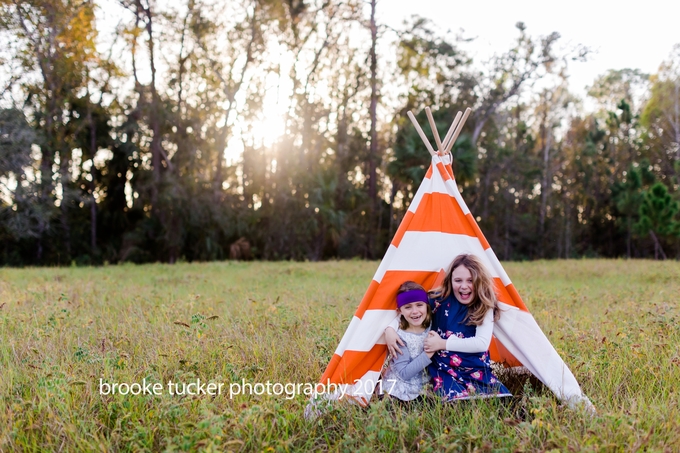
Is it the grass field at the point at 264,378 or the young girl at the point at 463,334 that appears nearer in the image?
the grass field at the point at 264,378

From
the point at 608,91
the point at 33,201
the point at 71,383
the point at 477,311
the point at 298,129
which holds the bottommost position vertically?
the point at 71,383

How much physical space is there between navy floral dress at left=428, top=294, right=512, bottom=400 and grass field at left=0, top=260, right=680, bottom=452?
125 millimetres

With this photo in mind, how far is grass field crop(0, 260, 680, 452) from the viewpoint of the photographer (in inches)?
106

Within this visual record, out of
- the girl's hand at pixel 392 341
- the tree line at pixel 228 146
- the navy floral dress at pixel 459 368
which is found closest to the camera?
the navy floral dress at pixel 459 368

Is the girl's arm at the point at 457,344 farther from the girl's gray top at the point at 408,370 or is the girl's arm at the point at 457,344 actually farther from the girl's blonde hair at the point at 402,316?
the girl's blonde hair at the point at 402,316

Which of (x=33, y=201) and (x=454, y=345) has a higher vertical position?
(x=33, y=201)

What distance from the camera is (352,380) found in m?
3.38

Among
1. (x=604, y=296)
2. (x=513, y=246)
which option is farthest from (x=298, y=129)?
(x=604, y=296)

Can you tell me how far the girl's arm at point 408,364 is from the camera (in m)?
3.32

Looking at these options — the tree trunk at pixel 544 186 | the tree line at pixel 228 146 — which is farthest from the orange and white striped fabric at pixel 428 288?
the tree trunk at pixel 544 186

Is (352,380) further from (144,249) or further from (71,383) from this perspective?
(144,249)

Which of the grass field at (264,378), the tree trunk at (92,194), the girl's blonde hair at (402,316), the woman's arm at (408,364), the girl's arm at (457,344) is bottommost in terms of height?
the grass field at (264,378)

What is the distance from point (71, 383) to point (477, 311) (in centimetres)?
250

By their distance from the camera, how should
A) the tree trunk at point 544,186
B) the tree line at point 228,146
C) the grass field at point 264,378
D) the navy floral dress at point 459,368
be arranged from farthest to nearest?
the tree trunk at point 544,186 < the tree line at point 228,146 < the navy floral dress at point 459,368 < the grass field at point 264,378
